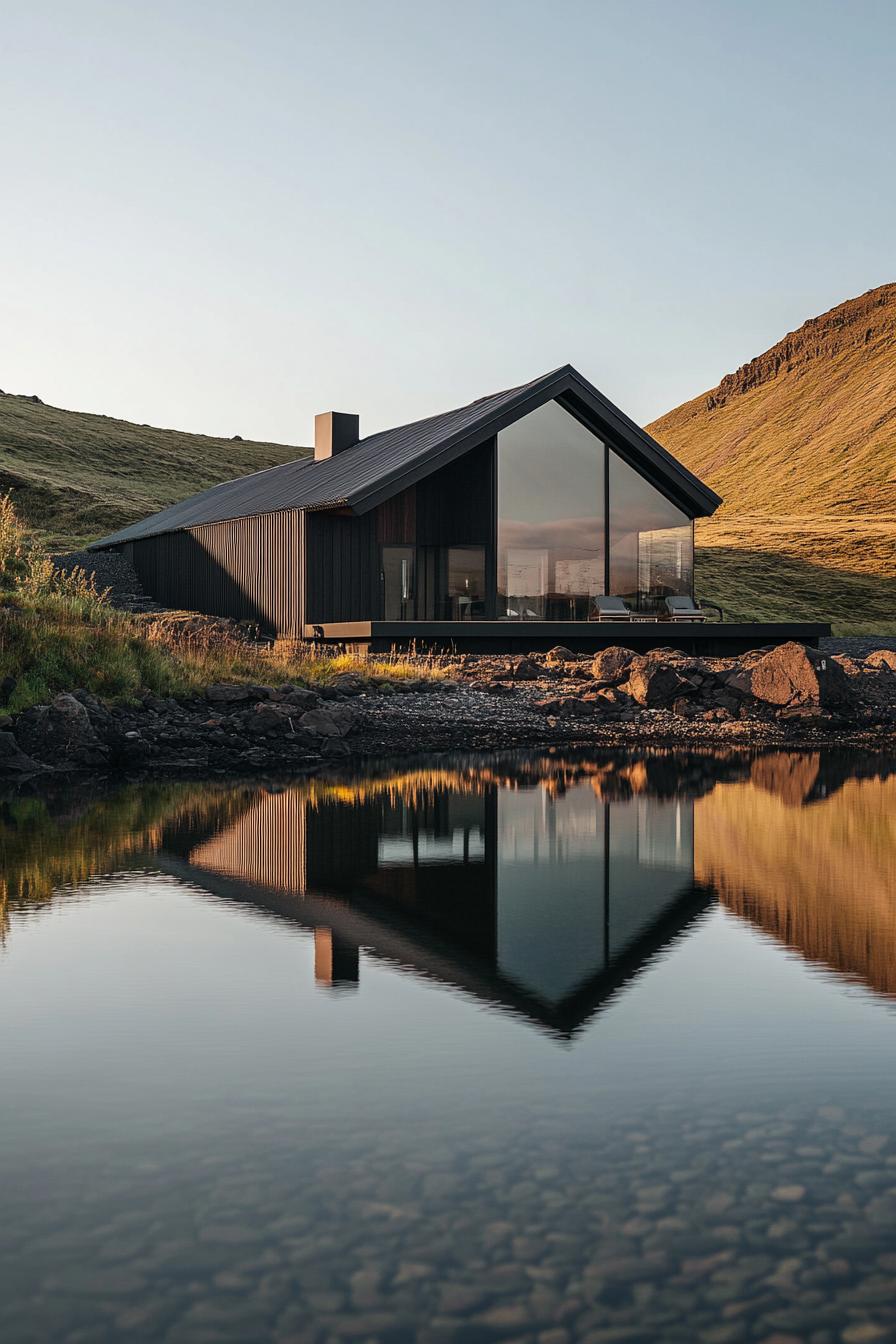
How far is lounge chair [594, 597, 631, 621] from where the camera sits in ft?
97.5

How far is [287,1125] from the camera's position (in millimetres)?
4102

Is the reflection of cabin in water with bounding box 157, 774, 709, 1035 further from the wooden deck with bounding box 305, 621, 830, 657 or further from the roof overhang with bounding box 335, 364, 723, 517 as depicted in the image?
the roof overhang with bounding box 335, 364, 723, 517

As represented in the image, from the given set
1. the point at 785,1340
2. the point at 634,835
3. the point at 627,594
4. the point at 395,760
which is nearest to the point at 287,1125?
the point at 785,1340

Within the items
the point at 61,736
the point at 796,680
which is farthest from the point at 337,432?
the point at 61,736

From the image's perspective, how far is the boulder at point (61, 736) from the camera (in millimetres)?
15422

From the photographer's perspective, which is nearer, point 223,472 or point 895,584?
point 895,584

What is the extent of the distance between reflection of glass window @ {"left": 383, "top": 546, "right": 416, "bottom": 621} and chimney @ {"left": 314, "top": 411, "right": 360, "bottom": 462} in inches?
286

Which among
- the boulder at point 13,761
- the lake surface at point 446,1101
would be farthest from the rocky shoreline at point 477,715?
the lake surface at point 446,1101

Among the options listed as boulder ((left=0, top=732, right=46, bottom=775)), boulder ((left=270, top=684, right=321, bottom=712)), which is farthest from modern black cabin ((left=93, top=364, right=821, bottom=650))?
boulder ((left=0, top=732, right=46, bottom=775))

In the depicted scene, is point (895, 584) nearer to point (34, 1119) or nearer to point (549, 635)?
point (549, 635)

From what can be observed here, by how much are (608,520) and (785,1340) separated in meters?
28.3

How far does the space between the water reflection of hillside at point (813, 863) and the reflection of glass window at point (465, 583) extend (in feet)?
50.6

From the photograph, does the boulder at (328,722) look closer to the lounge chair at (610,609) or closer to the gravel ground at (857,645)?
the lounge chair at (610,609)

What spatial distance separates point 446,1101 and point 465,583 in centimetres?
2575
